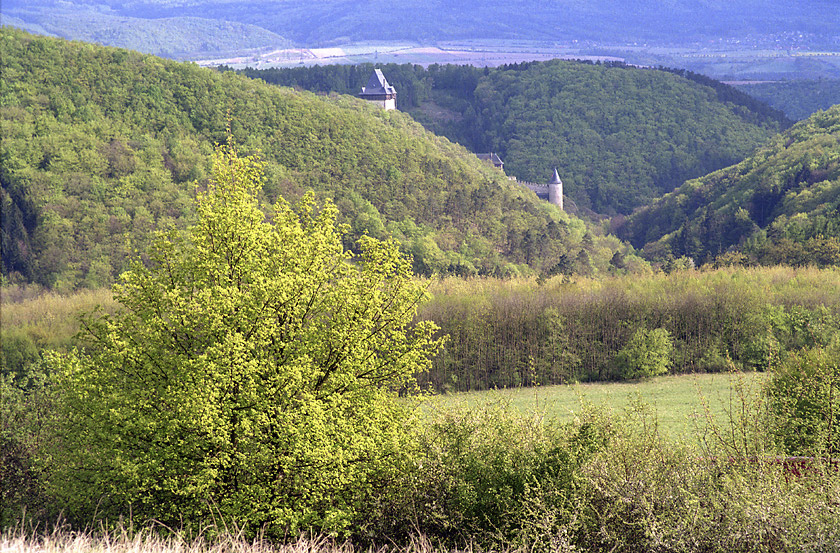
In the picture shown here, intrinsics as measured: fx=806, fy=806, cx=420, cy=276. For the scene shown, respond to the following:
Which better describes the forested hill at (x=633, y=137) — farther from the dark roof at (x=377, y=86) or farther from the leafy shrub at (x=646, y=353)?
the leafy shrub at (x=646, y=353)

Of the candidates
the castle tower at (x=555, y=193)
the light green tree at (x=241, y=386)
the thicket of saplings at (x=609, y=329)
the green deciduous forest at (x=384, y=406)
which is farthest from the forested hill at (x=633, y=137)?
the light green tree at (x=241, y=386)

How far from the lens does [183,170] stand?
88.2 meters

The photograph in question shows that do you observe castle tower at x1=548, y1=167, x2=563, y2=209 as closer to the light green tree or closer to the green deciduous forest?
the green deciduous forest

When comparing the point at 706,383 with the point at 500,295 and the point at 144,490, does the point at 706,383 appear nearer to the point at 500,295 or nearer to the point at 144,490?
the point at 500,295

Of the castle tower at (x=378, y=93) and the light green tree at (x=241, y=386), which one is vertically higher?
the castle tower at (x=378, y=93)

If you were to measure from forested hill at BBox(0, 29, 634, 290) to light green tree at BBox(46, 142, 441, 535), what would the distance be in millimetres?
56529

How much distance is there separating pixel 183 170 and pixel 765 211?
70.5 m

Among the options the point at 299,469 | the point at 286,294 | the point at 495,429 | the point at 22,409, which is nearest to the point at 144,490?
the point at 299,469

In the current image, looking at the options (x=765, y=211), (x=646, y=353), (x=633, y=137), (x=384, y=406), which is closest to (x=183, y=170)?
(x=646, y=353)

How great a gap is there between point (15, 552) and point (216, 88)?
338 feet

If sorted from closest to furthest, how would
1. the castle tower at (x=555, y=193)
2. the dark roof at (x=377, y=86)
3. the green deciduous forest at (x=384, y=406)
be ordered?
the green deciduous forest at (x=384, y=406), the castle tower at (x=555, y=193), the dark roof at (x=377, y=86)

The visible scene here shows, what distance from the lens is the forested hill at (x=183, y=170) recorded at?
77562mm

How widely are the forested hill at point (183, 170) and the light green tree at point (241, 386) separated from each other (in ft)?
185

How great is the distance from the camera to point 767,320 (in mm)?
48219
